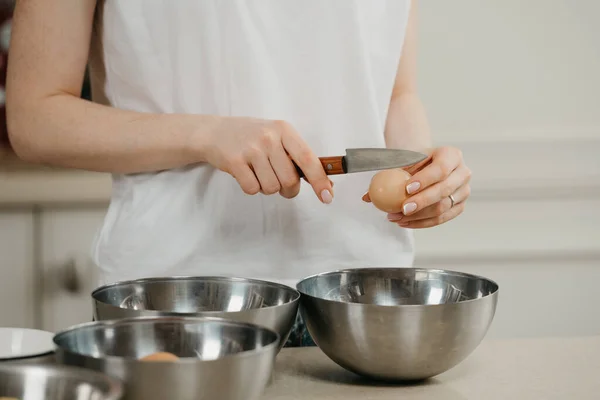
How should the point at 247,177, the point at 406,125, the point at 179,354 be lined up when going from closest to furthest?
1. the point at 179,354
2. the point at 247,177
3. the point at 406,125

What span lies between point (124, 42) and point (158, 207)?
235mm

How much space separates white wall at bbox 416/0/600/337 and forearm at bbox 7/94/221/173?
3.84 ft

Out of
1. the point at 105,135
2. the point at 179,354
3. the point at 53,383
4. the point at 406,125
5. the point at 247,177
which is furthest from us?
the point at 406,125

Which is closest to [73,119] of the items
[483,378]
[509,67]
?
[483,378]

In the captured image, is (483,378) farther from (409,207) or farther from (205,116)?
(205,116)

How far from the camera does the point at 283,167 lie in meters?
1.02

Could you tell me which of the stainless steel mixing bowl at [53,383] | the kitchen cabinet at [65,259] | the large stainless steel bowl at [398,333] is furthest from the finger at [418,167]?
the kitchen cabinet at [65,259]

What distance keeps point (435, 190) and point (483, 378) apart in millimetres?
249

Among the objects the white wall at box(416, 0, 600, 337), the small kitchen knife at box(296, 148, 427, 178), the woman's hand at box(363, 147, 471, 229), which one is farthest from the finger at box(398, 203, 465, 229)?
the white wall at box(416, 0, 600, 337)

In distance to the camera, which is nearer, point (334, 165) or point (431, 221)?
point (334, 165)

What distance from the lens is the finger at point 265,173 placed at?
1022 mm

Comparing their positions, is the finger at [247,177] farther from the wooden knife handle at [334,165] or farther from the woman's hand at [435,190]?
the woman's hand at [435,190]

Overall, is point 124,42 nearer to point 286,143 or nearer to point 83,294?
point 286,143

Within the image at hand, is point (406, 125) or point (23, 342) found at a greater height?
point (406, 125)
